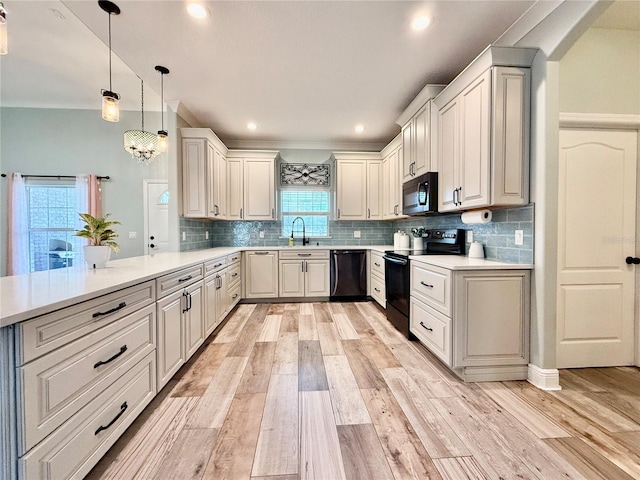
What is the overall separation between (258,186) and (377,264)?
2.29 metres

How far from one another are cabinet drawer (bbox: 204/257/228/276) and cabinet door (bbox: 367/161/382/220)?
2513 millimetres

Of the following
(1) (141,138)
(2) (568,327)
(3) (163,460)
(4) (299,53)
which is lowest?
(3) (163,460)

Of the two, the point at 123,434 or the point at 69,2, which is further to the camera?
the point at 69,2

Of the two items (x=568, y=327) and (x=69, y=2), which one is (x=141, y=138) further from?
(x=568, y=327)

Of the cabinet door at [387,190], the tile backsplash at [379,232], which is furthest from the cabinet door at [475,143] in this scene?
the cabinet door at [387,190]

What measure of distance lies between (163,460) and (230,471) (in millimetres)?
353

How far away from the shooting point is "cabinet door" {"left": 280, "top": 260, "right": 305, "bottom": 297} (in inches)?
169

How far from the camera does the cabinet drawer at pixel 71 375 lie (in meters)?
0.94

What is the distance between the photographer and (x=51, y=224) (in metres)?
4.29

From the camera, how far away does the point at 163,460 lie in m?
1.32

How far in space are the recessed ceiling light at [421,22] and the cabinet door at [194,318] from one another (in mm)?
2696

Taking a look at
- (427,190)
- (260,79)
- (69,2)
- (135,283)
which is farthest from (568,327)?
(69,2)

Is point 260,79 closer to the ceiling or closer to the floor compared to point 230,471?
closer to the ceiling

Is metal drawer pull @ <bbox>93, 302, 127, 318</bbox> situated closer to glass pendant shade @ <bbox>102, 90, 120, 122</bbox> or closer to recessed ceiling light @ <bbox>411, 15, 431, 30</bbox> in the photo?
glass pendant shade @ <bbox>102, 90, 120, 122</bbox>
